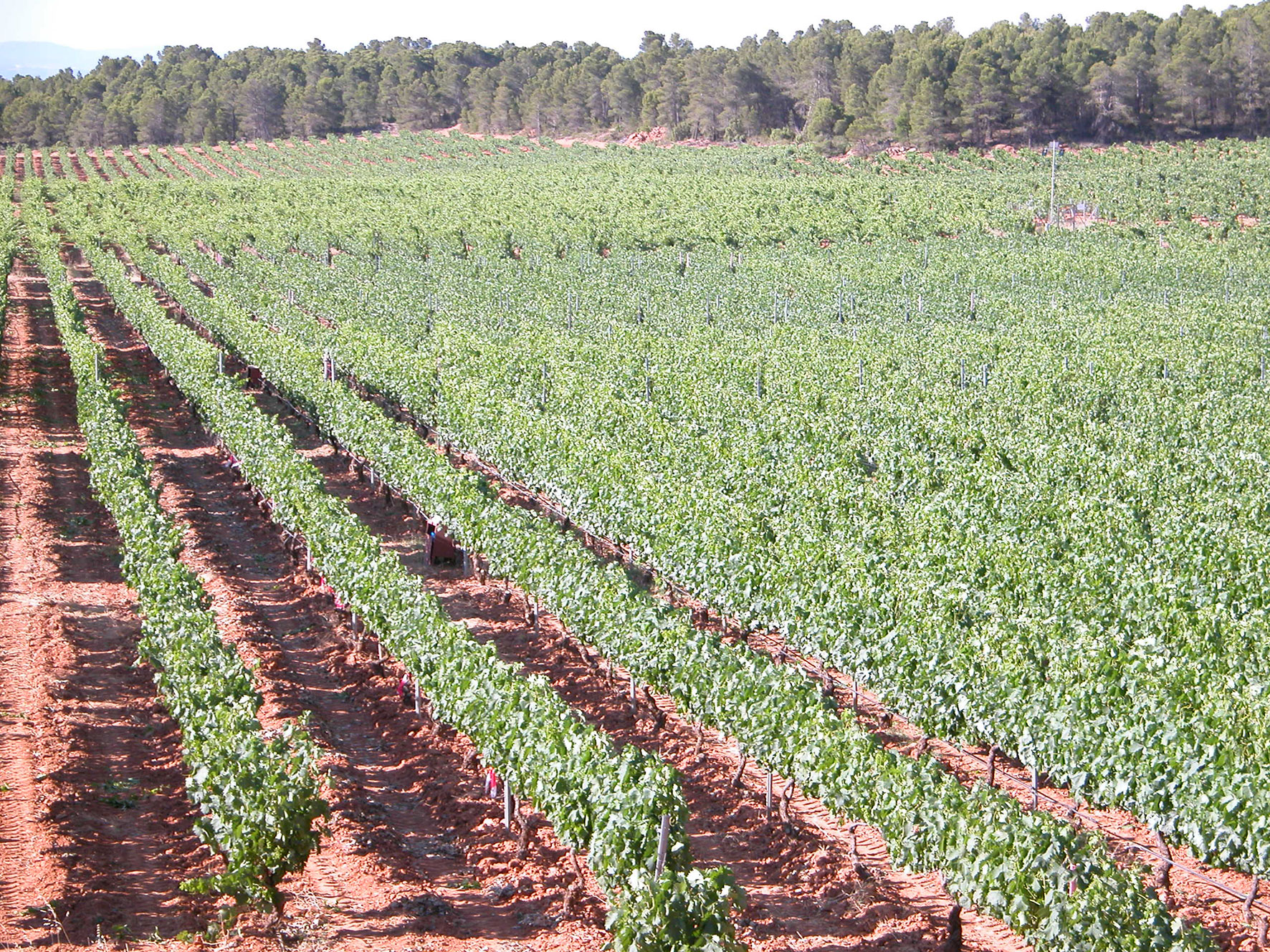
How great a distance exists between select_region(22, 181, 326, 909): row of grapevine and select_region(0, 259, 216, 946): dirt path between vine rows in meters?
0.61

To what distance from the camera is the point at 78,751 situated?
655 inches

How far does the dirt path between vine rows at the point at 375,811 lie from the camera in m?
13.0

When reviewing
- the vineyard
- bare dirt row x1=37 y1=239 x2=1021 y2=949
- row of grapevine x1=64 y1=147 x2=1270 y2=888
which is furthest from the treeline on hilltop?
bare dirt row x1=37 y1=239 x2=1021 y2=949

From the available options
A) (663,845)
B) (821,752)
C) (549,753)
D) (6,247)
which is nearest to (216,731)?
(549,753)

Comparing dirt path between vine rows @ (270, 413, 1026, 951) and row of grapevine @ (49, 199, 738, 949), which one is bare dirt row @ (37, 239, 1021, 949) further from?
row of grapevine @ (49, 199, 738, 949)

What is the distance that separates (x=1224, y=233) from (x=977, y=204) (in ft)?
42.2

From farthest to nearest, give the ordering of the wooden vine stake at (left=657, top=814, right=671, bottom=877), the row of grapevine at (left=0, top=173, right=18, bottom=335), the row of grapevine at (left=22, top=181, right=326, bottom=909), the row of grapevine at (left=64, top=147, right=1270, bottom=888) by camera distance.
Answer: the row of grapevine at (left=0, top=173, right=18, bottom=335), the row of grapevine at (left=64, top=147, right=1270, bottom=888), the row of grapevine at (left=22, top=181, right=326, bottom=909), the wooden vine stake at (left=657, top=814, right=671, bottom=877)

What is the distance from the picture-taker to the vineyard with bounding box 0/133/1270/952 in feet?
42.2

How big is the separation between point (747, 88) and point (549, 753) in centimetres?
10254

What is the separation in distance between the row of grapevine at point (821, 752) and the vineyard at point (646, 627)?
0.17 ft

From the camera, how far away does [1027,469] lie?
85.3 ft

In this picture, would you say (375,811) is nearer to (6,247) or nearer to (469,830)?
(469,830)

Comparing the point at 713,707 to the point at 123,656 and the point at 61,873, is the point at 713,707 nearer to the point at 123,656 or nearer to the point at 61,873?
the point at 61,873

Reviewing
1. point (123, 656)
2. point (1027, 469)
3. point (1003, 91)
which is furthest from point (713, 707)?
point (1003, 91)
